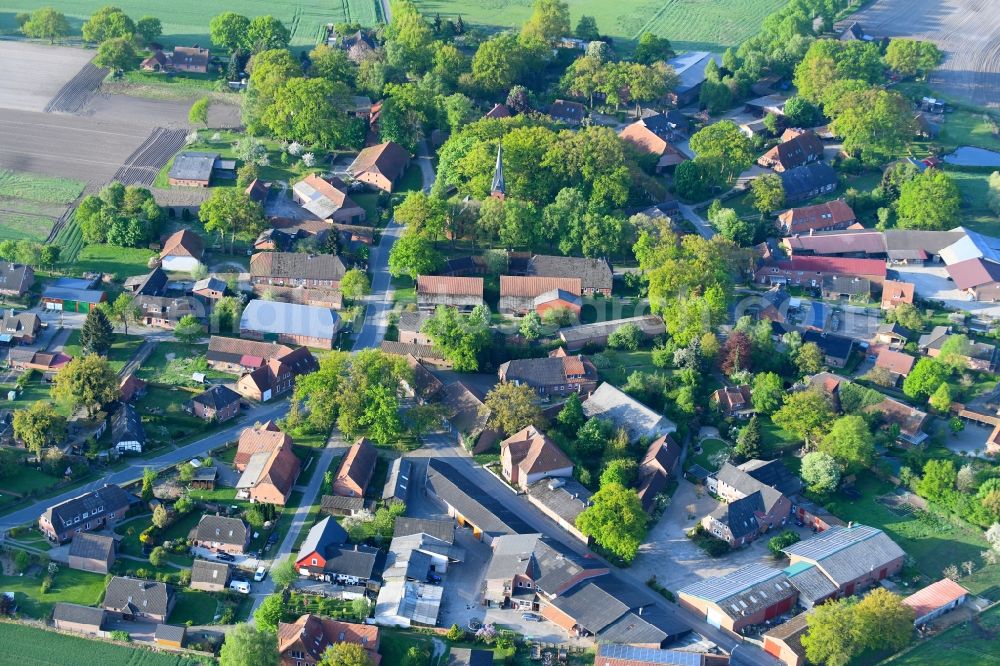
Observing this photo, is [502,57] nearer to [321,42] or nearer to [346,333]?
[321,42]

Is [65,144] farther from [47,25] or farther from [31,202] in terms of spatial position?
[47,25]

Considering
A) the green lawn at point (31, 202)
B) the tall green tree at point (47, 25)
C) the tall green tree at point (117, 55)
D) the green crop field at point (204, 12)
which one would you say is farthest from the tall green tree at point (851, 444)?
the tall green tree at point (47, 25)

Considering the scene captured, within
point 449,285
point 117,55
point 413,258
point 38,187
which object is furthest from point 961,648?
point 117,55

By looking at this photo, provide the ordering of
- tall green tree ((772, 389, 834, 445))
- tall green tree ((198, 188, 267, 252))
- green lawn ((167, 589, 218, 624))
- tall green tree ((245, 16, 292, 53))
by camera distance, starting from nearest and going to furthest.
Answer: green lawn ((167, 589, 218, 624)), tall green tree ((772, 389, 834, 445)), tall green tree ((198, 188, 267, 252)), tall green tree ((245, 16, 292, 53))

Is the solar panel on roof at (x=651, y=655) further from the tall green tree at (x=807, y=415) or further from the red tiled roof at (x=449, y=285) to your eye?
the red tiled roof at (x=449, y=285)

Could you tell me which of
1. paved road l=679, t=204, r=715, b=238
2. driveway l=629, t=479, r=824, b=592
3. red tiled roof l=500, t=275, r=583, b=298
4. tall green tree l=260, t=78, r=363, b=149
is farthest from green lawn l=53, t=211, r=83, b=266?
driveway l=629, t=479, r=824, b=592

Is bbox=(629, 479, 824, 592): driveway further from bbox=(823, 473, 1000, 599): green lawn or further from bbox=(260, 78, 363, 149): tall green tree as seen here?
bbox=(260, 78, 363, 149): tall green tree
